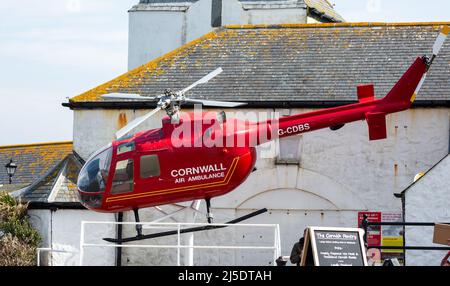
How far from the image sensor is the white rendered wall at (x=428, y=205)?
30016 mm

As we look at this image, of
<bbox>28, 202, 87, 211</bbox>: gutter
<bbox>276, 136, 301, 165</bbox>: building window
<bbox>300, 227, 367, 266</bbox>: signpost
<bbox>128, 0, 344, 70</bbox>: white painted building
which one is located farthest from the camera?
<bbox>128, 0, 344, 70</bbox>: white painted building

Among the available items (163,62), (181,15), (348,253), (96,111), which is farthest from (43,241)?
(181,15)

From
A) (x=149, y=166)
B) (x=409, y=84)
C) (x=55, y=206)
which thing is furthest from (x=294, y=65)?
(x=149, y=166)

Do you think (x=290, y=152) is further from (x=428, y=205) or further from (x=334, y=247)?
(x=334, y=247)

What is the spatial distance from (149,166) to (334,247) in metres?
8.85

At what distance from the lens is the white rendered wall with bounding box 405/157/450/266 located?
98.5 ft

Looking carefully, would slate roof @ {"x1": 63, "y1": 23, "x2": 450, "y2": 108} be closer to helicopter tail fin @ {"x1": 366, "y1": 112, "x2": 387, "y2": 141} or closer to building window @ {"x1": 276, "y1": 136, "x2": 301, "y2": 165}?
building window @ {"x1": 276, "y1": 136, "x2": 301, "y2": 165}

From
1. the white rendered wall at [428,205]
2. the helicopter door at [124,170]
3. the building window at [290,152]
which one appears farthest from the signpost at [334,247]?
the building window at [290,152]

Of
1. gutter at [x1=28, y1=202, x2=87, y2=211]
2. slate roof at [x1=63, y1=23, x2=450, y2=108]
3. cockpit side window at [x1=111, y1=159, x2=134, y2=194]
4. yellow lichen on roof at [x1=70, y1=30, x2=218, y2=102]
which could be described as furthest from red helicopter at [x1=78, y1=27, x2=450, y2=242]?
yellow lichen on roof at [x1=70, y1=30, x2=218, y2=102]

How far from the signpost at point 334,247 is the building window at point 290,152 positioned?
47.7 ft

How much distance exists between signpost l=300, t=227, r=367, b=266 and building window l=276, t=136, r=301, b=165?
14.5 m

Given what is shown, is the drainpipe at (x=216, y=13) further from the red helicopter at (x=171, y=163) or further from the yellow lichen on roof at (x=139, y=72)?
the red helicopter at (x=171, y=163)

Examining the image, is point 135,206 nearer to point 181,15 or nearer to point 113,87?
point 113,87

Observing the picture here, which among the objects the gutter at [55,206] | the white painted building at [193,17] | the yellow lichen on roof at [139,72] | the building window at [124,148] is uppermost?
the white painted building at [193,17]
